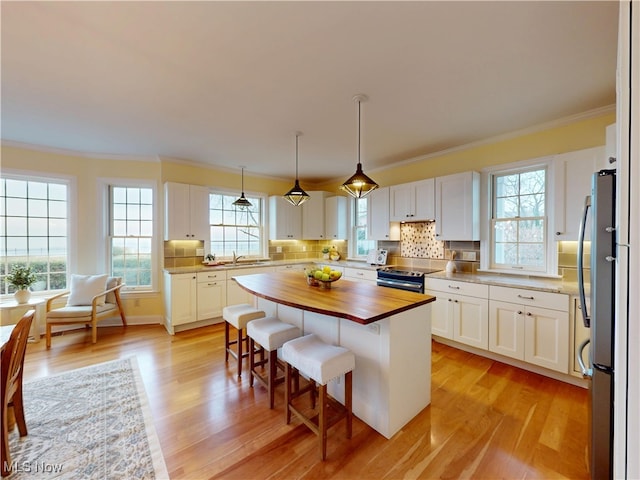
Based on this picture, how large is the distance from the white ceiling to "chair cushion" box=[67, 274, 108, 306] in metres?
1.88

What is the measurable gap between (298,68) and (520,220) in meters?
3.02

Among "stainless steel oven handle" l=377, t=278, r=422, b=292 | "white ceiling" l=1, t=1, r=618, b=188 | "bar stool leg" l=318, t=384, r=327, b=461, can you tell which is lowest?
"bar stool leg" l=318, t=384, r=327, b=461

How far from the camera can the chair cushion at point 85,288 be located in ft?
12.2

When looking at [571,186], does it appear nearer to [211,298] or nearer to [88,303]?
[211,298]

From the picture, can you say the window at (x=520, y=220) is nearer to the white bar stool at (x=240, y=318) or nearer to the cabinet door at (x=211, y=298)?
the white bar stool at (x=240, y=318)

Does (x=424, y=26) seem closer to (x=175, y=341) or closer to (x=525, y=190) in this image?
(x=525, y=190)

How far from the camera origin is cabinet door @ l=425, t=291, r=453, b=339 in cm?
326

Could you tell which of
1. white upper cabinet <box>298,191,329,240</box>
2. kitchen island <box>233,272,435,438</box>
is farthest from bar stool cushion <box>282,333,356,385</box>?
white upper cabinet <box>298,191,329,240</box>

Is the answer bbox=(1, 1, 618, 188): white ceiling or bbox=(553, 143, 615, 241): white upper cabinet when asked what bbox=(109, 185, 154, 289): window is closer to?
bbox=(1, 1, 618, 188): white ceiling

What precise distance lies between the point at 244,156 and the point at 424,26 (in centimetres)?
312

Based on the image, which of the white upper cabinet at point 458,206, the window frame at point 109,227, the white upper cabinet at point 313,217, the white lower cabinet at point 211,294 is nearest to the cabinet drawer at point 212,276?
the white lower cabinet at point 211,294

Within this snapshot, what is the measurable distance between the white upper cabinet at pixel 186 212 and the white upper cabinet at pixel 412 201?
3044mm

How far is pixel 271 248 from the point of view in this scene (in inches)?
217

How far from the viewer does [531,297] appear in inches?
104
